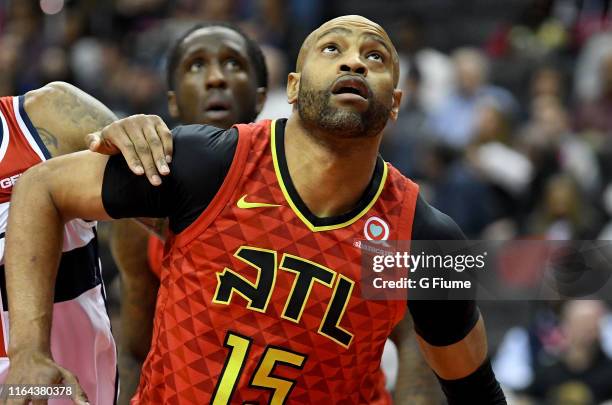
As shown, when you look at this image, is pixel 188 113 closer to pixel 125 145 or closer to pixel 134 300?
pixel 134 300

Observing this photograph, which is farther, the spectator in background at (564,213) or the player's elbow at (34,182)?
the spectator in background at (564,213)

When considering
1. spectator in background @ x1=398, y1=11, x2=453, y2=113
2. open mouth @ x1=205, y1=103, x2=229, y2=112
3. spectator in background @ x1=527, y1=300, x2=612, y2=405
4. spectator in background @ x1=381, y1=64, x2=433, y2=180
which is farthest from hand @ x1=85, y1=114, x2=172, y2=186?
spectator in background @ x1=398, y1=11, x2=453, y2=113

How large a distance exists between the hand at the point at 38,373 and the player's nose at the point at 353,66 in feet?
4.76

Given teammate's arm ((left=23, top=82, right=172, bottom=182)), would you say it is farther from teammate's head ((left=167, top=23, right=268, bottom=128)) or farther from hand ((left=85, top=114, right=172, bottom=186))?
teammate's head ((left=167, top=23, right=268, bottom=128))

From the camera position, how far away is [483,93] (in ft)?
38.1

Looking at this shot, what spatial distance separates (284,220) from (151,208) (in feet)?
1.57

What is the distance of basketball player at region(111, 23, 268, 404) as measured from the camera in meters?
5.67

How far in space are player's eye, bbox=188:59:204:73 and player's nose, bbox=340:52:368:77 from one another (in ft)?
5.44

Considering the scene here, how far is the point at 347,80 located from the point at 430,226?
649mm

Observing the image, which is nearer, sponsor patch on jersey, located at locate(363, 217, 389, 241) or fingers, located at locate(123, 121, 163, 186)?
fingers, located at locate(123, 121, 163, 186)

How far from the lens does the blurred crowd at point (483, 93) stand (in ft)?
30.1

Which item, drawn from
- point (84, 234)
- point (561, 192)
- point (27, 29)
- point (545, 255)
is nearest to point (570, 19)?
point (561, 192)

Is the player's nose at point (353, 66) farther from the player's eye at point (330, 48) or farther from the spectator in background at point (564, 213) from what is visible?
the spectator in background at point (564, 213)

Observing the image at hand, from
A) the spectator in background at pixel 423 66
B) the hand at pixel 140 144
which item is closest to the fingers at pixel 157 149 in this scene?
the hand at pixel 140 144
